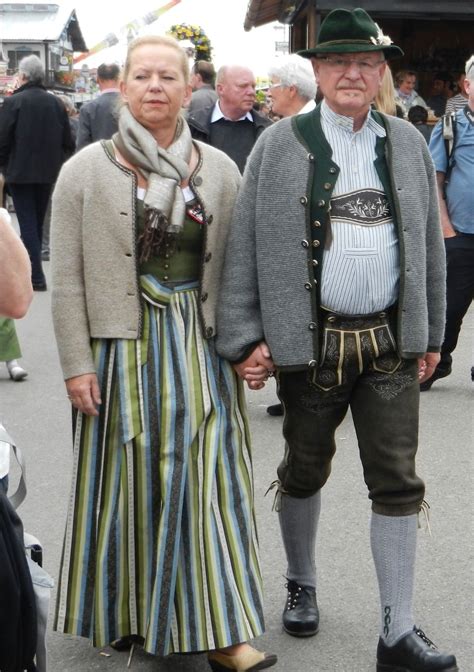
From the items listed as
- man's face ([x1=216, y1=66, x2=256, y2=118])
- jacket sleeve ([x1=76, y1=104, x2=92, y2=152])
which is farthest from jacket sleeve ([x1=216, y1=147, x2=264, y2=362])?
jacket sleeve ([x1=76, y1=104, x2=92, y2=152])

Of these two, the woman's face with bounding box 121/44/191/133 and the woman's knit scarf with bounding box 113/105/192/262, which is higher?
the woman's face with bounding box 121/44/191/133

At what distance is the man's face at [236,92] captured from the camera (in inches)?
273

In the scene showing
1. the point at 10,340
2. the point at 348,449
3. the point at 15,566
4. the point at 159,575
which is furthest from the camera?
the point at 10,340

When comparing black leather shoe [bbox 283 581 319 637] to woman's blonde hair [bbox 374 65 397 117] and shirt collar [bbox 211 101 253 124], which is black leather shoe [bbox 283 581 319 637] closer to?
woman's blonde hair [bbox 374 65 397 117]

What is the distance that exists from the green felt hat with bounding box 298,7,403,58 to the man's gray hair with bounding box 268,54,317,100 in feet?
8.71

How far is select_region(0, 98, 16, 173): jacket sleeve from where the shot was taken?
11.2 meters

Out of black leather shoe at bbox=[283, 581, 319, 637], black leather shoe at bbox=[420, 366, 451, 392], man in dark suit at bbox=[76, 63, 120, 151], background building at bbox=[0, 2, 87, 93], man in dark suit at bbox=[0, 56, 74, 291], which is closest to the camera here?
black leather shoe at bbox=[283, 581, 319, 637]

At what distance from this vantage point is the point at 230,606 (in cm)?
345

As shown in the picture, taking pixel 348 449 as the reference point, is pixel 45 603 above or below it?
above

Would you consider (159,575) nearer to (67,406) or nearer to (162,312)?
(162,312)

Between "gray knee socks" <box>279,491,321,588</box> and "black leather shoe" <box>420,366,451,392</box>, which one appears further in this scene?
"black leather shoe" <box>420,366,451,392</box>

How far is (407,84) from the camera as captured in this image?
13.2 metres

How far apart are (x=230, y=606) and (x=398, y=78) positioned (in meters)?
11.0

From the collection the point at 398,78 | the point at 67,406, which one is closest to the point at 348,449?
the point at 67,406
